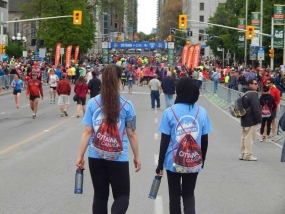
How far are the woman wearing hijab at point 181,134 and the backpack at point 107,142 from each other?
684 mm

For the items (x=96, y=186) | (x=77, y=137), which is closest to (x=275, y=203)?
(x=96, y=186)

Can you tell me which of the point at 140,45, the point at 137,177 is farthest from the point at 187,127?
the point at 140,45

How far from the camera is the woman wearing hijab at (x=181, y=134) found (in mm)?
7359

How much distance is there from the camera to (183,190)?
7395mm

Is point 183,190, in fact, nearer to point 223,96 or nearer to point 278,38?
point 223,96

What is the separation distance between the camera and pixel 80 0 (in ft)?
238

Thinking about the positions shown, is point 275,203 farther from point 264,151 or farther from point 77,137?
point 77,137

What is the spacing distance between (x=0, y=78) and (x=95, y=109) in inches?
1577

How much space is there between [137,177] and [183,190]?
5.07m

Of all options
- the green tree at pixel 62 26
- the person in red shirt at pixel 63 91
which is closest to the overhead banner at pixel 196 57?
the green tree at pixel 62 26

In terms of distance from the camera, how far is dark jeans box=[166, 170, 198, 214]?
7.35 m

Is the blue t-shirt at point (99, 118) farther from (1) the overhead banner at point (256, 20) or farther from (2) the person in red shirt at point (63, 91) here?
(1) the overhead banner at point (256, 20)

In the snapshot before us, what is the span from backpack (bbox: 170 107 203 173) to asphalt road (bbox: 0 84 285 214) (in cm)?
217

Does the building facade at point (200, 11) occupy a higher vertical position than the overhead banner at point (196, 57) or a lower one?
higher
